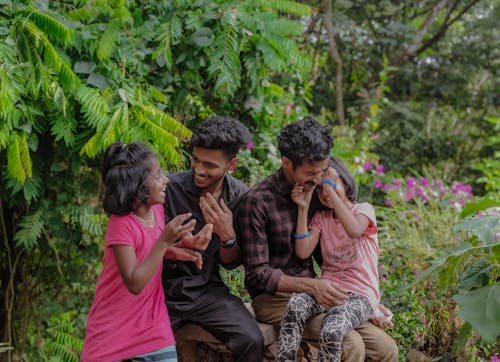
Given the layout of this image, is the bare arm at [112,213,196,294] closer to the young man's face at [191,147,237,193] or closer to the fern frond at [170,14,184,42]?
the young man's face at [191,147,237,193]

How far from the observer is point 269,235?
10.6ft

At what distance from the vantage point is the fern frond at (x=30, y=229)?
394cm

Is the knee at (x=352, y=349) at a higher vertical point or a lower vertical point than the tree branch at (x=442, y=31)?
lower

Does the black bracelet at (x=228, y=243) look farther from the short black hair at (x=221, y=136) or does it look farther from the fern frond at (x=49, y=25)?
the fern frond at (x=49, y=25)

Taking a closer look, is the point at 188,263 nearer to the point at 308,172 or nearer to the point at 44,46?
the point at 308,172

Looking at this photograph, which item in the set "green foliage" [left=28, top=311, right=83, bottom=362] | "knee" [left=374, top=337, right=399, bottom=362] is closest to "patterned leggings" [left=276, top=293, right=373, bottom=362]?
"knee" [left=374, top=337, right=399, bottom=362]

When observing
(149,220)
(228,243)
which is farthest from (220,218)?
(149,220)

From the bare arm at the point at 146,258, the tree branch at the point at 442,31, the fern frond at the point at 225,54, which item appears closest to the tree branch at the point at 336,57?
the tree branch at the point at 442,31

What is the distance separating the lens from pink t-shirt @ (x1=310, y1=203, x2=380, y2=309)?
314 centimetres

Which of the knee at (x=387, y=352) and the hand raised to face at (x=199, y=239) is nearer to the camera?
the hand raised to face at (x=199, y=239)

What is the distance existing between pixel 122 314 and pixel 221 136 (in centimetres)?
95

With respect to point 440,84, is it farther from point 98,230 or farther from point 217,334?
point 217,334

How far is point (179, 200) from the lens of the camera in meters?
3.19

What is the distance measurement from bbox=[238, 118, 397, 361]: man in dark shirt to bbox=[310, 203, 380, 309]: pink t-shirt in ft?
0.36
